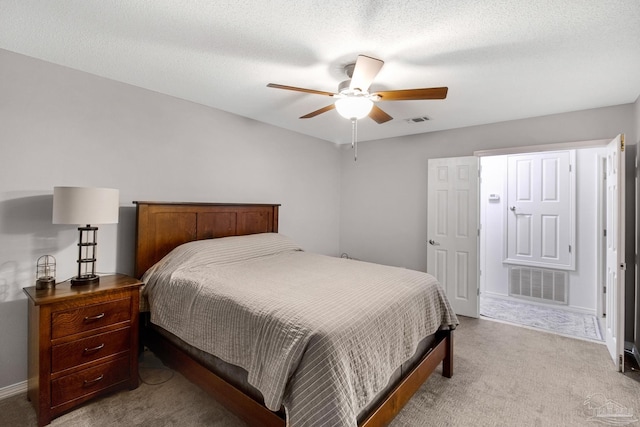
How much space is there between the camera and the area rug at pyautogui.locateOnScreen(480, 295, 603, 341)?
3.33 meters

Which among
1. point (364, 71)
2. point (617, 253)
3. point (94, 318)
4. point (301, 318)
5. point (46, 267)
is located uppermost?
point (364, 71)

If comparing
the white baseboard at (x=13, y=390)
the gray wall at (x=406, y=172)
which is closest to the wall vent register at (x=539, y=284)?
the gray wall at (x=406, y=172)

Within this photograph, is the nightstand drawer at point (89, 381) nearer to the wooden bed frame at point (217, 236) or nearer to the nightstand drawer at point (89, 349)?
the nightstand drawer at point (89, 349)

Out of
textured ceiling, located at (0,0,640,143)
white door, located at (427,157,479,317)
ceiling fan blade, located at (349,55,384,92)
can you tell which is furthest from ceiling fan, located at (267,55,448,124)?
white door, located at (427,157,479,317)

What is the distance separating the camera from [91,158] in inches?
96.5

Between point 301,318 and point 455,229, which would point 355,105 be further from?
point 455,229

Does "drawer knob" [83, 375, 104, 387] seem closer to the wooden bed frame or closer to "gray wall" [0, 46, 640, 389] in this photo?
the wooden bed frame

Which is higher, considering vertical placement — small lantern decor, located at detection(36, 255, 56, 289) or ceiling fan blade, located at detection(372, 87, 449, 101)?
ceiling fan blade, located at detection(372, 87, 449, 101)

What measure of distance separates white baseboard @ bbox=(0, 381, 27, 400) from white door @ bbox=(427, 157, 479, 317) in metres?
4.07

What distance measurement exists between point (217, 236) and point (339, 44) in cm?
216

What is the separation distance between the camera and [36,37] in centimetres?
193

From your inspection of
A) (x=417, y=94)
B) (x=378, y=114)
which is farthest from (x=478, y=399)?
(x=378, y=114)

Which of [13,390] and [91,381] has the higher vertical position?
[91,381]

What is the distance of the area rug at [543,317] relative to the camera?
3.33 m
